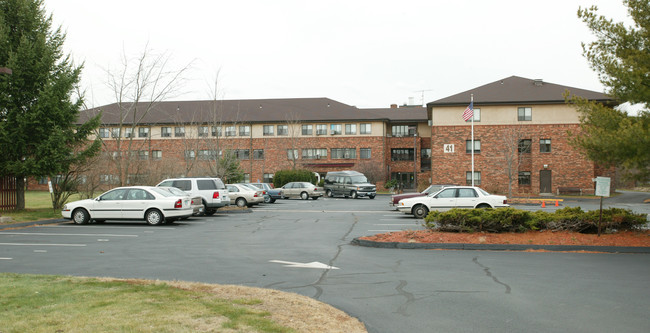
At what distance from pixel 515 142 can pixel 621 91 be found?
123 feet

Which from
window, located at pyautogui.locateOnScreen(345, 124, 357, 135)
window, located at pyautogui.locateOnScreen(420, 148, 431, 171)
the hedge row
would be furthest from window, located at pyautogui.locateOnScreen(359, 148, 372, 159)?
the hedge row

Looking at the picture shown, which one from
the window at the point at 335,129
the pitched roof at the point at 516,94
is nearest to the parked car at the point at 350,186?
the pitched roof at the point at 516,94

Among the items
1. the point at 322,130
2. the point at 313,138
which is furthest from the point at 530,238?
the point at 313,138

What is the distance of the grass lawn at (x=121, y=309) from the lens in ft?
17.9

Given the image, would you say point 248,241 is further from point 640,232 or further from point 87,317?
point 640,232

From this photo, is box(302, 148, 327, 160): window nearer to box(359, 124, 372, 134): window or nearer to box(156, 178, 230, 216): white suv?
box(359, 124, 372, 134): window

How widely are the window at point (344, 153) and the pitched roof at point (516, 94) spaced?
50.1 ft

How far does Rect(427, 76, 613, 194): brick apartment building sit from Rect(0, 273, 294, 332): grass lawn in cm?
4591

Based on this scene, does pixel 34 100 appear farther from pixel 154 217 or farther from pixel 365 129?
pixel 365 129

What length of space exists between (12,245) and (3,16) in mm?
12953

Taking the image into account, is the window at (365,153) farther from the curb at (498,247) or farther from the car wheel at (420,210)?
the curb at (498,247)

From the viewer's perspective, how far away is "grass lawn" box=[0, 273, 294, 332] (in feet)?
17.9

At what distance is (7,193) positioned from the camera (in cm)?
2275

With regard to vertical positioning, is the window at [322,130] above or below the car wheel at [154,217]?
above
